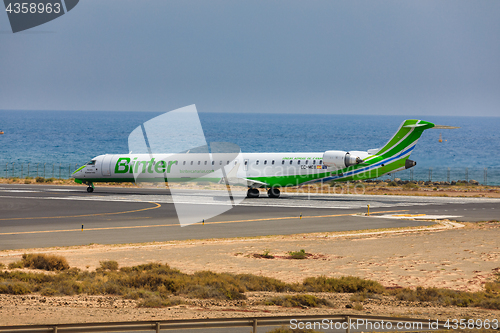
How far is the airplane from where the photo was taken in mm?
39844

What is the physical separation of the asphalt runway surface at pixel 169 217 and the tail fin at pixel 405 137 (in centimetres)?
420

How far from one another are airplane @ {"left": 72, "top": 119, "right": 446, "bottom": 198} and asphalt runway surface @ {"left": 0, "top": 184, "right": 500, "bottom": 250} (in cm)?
206

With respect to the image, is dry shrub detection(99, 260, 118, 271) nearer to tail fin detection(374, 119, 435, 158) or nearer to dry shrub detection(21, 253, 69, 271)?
dry shrub detection(21, 253, 69, 271)

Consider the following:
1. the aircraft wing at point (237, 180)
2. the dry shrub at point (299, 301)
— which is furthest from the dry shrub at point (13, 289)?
the aircraft wing at point (237, 180)

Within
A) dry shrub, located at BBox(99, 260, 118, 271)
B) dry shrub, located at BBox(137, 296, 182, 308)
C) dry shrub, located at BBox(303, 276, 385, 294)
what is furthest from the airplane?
dry shrub, located at BBox(137, 296, 182, 308)

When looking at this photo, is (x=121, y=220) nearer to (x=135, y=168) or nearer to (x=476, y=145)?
(x=135, y=168)

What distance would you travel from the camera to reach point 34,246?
68.7ft

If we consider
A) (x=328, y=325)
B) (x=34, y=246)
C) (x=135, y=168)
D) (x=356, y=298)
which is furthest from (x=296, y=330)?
(x=135, y=168)

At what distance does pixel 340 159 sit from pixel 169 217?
15441 mm

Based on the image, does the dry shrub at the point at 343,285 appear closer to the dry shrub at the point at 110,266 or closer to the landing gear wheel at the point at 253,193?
the dry shrub at the point at 110,266

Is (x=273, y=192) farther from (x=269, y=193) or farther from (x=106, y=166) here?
(x=106, y=166)

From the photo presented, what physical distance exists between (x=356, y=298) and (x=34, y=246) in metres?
13.9

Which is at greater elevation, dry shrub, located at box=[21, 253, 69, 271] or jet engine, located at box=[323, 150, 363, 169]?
jet engine, located at box=[323, 150, 363, 169]

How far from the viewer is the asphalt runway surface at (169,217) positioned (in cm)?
2406
